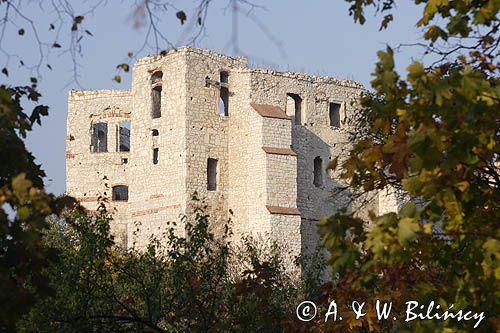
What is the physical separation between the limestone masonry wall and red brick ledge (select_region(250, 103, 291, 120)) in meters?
0.05

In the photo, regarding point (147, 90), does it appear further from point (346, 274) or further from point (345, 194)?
point (346, 274)

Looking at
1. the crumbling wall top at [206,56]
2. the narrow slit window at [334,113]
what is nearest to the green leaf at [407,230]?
the crumbling wall top at [206,56]

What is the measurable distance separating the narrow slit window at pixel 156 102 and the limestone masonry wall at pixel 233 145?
34mm

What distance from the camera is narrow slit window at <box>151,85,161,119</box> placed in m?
38.8

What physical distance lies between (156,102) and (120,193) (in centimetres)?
545

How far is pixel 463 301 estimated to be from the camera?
27.9ft

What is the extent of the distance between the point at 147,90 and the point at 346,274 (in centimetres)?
3017

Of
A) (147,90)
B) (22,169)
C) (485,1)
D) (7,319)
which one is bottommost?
(7,319)

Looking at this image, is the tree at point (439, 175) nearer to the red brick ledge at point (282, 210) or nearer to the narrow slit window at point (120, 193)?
the red brick ledge at point (282, 210)

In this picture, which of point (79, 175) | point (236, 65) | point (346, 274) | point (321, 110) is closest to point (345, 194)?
point (321, 110)

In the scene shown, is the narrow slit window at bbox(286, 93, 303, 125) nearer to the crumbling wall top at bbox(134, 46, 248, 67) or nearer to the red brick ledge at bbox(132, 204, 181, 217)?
the crumbling wall top at bbox(134, 46, 248, 67)

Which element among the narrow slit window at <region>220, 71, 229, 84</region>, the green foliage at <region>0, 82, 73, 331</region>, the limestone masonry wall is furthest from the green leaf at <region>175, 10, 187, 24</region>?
the narrow slit window at <region>220, 71, 229, 84</region>

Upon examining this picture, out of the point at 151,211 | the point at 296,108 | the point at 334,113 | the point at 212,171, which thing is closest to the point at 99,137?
the point at 151,211

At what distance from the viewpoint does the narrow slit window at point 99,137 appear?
42.2m
